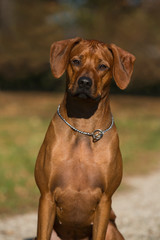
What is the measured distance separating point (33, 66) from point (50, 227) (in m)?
17.0

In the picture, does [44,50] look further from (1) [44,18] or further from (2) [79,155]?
(2) [79,155]

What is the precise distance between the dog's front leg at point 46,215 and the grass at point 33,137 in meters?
3.49

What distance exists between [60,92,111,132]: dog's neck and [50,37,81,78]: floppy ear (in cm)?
26

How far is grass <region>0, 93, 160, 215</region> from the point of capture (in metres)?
9.19

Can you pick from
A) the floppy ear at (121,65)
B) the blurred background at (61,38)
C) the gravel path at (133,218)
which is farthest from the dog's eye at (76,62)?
the blurred background at (61,38)

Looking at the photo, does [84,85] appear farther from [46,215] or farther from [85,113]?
[46,215]

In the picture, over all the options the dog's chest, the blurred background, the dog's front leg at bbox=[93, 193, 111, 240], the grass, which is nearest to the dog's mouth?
the dog's chest

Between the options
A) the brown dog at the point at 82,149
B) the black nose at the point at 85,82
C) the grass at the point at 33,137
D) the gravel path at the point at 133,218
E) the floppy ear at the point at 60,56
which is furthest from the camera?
the grass at the point at 33,137

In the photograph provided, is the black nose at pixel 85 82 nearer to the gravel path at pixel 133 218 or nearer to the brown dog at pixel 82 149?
the brown dog at pixel 82 149

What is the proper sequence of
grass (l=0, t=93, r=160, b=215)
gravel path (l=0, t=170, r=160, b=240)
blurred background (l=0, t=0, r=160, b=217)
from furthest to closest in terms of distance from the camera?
blurred background (l=0, t=0, r=160, b=217) < grass (l=0, t=93, r=160, b=215) < gravel path (l=0, t=170, r=160, b=240)

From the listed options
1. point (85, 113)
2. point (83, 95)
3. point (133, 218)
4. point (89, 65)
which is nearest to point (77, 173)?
point (85, 113)

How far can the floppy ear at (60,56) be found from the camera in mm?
4957

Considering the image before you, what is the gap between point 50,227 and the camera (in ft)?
15.9

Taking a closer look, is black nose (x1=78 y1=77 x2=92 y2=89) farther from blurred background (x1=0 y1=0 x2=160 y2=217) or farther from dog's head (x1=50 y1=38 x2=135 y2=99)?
blurred background (x1=0 y1=0 x2=160 y2=217)
